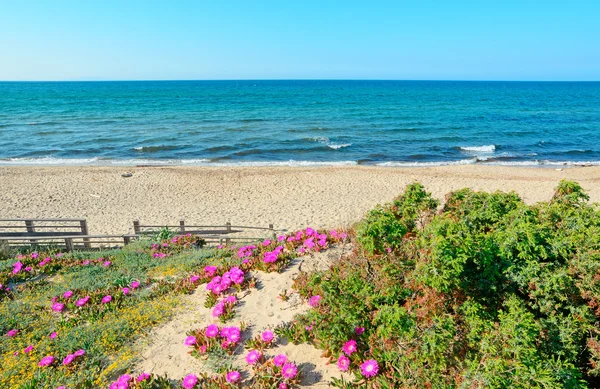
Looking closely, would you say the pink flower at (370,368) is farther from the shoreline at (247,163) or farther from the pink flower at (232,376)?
the shoreline at (247,163)

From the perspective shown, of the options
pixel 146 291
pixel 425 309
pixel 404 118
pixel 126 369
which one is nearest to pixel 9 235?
pixel 146 291

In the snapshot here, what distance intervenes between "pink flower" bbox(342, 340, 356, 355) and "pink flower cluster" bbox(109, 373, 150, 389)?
7.97ft

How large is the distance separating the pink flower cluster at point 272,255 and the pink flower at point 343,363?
9.60 ft

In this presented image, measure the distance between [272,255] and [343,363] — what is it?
10.2 feet

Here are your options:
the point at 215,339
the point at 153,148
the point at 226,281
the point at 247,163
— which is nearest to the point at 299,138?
the point at 247,163

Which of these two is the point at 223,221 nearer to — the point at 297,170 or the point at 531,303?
the point at 297,170

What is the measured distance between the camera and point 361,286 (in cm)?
457

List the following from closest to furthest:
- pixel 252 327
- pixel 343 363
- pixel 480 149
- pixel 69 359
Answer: pixel 343 363 < pixel 69 359 < pixel 252 327 < pixel 480 149

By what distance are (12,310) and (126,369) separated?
3.13 meters

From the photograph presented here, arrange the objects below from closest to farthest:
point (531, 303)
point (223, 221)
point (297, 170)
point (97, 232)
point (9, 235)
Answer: point (531, 303), point (9, 235), point (97, 232), point (223, 221), point (297, 170)

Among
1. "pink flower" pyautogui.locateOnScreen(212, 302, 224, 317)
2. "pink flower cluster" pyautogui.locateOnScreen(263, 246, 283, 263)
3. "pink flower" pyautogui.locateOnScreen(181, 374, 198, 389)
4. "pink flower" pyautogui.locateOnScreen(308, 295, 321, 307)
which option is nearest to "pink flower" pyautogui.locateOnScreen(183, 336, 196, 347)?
"pink flower" pyautogui.locateOnScreen(212, 302, 224, 317)

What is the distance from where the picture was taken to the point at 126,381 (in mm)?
4438

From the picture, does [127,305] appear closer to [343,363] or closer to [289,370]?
[289,370]

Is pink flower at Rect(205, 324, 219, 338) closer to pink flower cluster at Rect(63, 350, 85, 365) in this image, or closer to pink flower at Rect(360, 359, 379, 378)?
pink flower cluster at Rect(63, 350, 85, 365)
